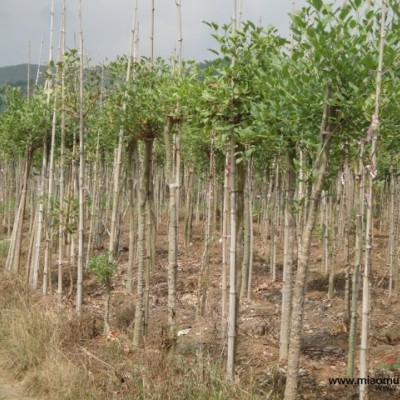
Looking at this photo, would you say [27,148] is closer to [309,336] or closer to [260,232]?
[309,336]

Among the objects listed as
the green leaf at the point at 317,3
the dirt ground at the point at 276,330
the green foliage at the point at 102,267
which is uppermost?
the green leaf at the point at 317,3

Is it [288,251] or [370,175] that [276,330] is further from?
[370,175]

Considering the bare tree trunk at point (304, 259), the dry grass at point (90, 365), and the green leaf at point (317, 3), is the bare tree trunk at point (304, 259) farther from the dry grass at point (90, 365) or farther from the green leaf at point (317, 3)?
the green leaf at point (317, 3)

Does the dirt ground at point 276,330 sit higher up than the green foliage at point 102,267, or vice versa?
the green foliage at point 102,267

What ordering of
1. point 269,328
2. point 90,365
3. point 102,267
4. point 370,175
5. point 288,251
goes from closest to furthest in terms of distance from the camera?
point 370,175, point 90,365, point 288,251, point 102,267, point 269,328

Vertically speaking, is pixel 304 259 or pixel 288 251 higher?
pixel 304 259

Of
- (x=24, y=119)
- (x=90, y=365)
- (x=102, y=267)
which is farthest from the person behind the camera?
(x=24, y=119)

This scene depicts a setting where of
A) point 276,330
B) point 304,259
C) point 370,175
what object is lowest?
point 276,330

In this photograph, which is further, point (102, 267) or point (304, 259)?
point (102, 267)

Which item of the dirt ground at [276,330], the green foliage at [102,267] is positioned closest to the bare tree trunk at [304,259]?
the dirt ground at [276,330]

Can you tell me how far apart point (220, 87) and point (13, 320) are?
4.95 metres

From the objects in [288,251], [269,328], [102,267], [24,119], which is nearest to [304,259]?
[288,251]

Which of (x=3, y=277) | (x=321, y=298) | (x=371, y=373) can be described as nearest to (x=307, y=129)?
(x=371, y=373)

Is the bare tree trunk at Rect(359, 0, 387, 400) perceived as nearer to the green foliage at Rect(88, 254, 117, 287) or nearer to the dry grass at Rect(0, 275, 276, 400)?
the dry grass at Rect(0, 275, 276, 400)
